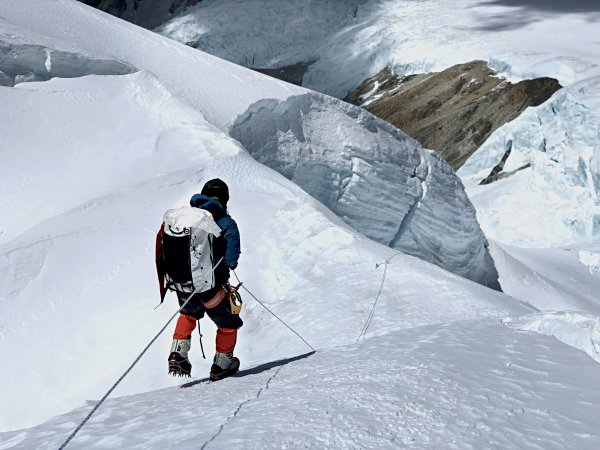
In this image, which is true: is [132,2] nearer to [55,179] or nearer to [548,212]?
[548,212]

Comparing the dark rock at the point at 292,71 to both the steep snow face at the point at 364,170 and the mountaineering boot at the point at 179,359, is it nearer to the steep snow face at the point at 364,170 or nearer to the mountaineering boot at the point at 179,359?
the steep snow face at the point at 364,170

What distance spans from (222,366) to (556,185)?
26084 mm

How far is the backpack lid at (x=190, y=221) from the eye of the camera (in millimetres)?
4324

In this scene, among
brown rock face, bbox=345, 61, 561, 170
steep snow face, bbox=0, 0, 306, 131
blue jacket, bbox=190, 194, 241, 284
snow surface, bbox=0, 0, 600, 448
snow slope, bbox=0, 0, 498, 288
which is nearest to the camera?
snow surface, bbox=0, 0, 600, 448

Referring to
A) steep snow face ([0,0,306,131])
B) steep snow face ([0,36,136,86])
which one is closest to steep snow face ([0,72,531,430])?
steep snow face ([0,36,136,86])

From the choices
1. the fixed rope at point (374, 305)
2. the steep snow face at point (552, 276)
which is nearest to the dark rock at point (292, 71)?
the steep snow face at point (552, 276)

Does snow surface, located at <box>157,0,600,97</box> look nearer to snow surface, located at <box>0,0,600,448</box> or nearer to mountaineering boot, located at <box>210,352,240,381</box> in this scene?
snow surface, located at <box>0,0,600,448</box>

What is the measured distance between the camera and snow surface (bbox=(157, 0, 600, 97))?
52.7 metres

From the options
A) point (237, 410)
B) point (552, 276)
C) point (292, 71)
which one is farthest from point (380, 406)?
point (292, 71)

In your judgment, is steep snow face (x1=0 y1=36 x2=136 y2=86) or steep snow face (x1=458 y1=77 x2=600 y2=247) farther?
steep snow face (x1=458 y1=77 x2=600 y2=247)

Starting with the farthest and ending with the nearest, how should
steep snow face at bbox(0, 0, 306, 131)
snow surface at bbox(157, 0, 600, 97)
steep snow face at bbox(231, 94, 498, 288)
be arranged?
snow surface at bbox(157, 0, 600, 97), steep snow face at bbox(231, 94, 498, 288), steep snow face at bbox(0, 0, 306, 131)

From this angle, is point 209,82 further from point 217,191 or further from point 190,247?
point 190,247

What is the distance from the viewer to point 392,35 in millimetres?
64500

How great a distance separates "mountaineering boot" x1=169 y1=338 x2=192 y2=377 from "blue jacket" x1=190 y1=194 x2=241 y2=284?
20.0 inches
